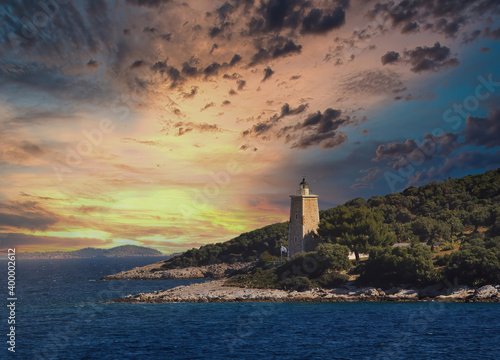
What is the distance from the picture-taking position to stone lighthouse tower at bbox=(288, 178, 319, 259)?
7088 cm

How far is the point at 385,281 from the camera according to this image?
5741cm

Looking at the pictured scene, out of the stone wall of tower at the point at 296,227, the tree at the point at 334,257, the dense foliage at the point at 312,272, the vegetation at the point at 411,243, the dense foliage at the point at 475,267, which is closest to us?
the dense foliage at the point at 475,267

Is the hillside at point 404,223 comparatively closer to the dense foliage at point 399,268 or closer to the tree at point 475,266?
the dense foliage at point 399,268

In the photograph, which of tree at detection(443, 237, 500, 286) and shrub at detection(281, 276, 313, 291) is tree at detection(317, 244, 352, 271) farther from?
tree at detection(443, 237, 500, 286)

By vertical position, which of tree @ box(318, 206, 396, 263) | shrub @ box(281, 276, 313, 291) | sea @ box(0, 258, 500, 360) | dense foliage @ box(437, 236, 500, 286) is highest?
tree @ box(318, 206, 396, 263)

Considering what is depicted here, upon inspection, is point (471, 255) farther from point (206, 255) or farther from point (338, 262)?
point (206, 255)

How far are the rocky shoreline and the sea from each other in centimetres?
225

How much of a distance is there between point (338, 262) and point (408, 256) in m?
10.5

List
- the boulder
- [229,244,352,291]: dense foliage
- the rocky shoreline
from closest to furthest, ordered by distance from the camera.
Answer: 1. the boulder
2. the rocky shoreline
3. [229,244,352,291]: dense foliage

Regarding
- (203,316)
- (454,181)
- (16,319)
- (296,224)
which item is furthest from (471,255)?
(454,181)

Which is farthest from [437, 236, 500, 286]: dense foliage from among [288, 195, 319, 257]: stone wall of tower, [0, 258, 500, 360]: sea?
[288, 195, 319, 257]: stone wall of tower

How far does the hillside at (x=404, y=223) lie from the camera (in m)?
70.2

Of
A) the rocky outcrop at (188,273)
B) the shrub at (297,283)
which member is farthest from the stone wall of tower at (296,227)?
the rocky outcrop at (188,273)

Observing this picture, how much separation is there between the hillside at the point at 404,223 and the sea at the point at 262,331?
19.5 meters
